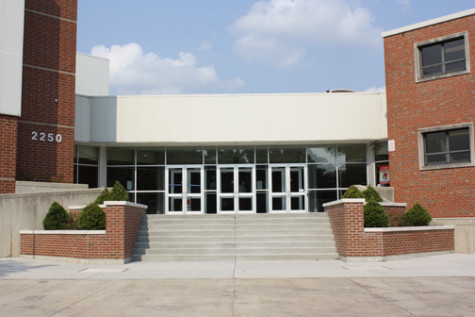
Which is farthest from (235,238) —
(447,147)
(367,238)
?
(447,147)

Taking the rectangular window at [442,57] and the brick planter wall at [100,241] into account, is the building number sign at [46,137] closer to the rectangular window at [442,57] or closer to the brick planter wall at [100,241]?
the brick planter wall at [100,241]

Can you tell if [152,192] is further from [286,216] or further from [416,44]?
[416,44]

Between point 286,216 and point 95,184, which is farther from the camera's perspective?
point 95,184

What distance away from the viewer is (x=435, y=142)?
63.9 ft

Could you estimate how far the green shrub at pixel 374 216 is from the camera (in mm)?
14711

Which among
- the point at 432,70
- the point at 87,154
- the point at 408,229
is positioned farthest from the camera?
the point at 87,154

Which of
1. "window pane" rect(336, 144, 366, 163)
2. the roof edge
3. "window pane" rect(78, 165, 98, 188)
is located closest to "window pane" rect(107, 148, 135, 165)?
"window pane" rect(78, 165, 98, 188)

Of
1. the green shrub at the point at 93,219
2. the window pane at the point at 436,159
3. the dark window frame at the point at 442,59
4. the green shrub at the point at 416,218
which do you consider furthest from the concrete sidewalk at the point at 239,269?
the dark window frame at the point at 442,59

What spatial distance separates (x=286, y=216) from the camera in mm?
18016

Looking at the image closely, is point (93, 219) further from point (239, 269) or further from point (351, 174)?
point (351, 174)

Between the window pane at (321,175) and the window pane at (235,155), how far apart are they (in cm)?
281

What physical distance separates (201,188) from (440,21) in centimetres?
1210

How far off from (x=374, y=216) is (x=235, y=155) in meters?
10.2

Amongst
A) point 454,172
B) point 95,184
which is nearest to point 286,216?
point 454,172
